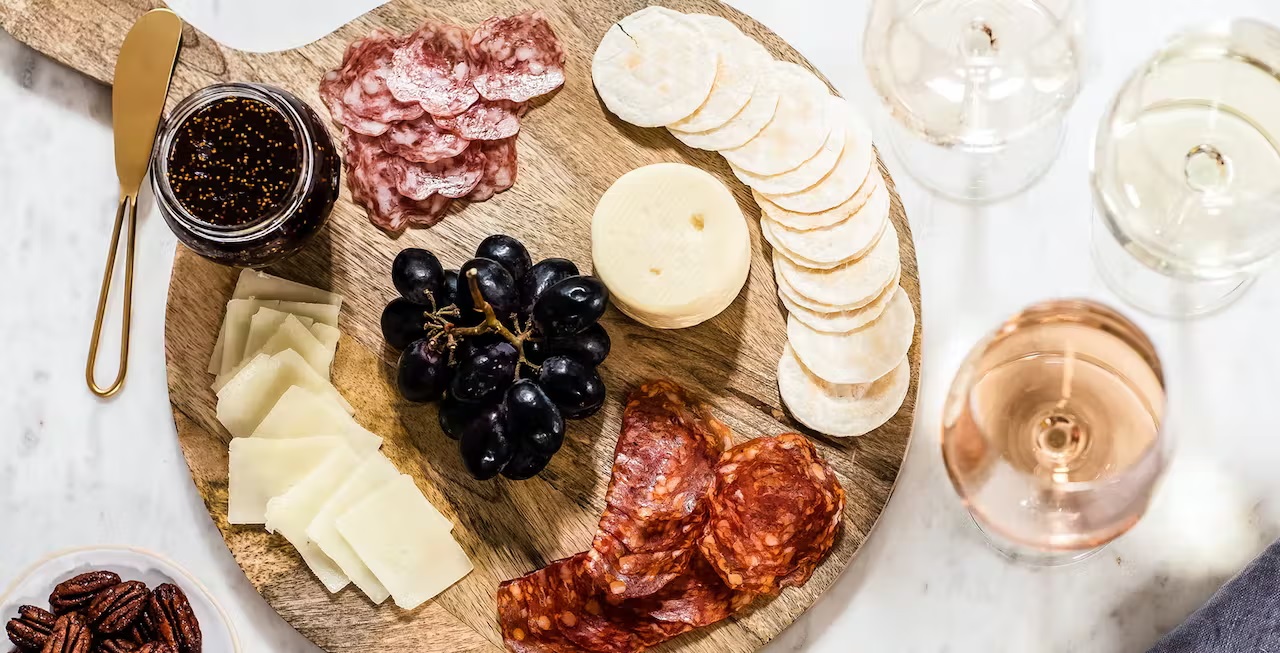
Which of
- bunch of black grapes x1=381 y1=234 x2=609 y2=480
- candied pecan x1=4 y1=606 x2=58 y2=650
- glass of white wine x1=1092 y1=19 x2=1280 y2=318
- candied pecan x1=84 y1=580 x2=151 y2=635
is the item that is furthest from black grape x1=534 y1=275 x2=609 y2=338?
candied pecan x1=4 y1=606 x2=58 y2=650

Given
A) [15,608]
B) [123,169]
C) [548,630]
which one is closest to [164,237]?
[123,169]

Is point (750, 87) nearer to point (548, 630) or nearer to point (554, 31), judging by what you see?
point (554, 31)

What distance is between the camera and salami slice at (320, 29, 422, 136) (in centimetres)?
147

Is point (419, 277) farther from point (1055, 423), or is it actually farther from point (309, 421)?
point (1055, 423)

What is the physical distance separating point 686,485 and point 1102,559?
634 mm

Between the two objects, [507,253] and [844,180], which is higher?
→ [844,180]

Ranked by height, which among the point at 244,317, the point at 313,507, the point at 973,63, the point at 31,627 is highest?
the point at 973,63

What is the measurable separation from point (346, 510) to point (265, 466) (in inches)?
5.0

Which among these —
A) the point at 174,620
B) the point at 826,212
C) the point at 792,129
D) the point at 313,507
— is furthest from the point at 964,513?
the point at 174,620

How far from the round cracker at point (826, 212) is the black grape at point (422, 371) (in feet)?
1.61

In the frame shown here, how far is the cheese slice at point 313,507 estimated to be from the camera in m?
1.42

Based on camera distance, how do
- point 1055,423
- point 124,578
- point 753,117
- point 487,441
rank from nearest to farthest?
point 1055,423, point 487,441, point 753,117, point 124,578

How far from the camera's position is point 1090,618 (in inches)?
59.8

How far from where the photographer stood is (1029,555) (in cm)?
151
